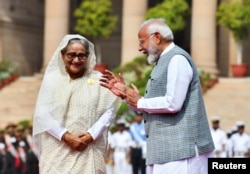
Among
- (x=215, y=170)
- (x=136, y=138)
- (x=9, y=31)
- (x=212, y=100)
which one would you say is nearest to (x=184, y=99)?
(x=215, y=170)

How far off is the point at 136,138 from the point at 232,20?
47.9 ft

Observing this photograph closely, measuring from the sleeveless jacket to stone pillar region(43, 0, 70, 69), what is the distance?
3174 centimetres

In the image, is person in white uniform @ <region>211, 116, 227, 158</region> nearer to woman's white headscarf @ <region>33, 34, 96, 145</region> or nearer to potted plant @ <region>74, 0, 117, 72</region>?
woman's white headscarf @ <region>33, 34, 96, 145</region>

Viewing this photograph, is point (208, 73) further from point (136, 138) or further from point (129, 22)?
point (136, 138)

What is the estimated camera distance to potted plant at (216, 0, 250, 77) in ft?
111

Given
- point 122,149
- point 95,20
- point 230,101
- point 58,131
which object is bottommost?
point 122,149

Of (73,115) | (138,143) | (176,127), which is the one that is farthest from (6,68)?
(176,127)

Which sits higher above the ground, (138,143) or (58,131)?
(58,131)

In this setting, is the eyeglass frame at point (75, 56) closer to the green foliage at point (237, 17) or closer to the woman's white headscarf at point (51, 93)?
the woman's white headscarf at point (51, 93)

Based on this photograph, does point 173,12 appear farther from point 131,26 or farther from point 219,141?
point 219,141

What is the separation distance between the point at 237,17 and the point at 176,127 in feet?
91.2

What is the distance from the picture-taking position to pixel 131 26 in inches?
1446

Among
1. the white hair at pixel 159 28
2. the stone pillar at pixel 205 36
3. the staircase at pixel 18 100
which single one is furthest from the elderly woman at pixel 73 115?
the stone pillar at pixel 205 36

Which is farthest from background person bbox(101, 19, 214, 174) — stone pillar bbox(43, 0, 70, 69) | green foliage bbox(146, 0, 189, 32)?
stone pillar bbox(43, 0, 70, 69)
